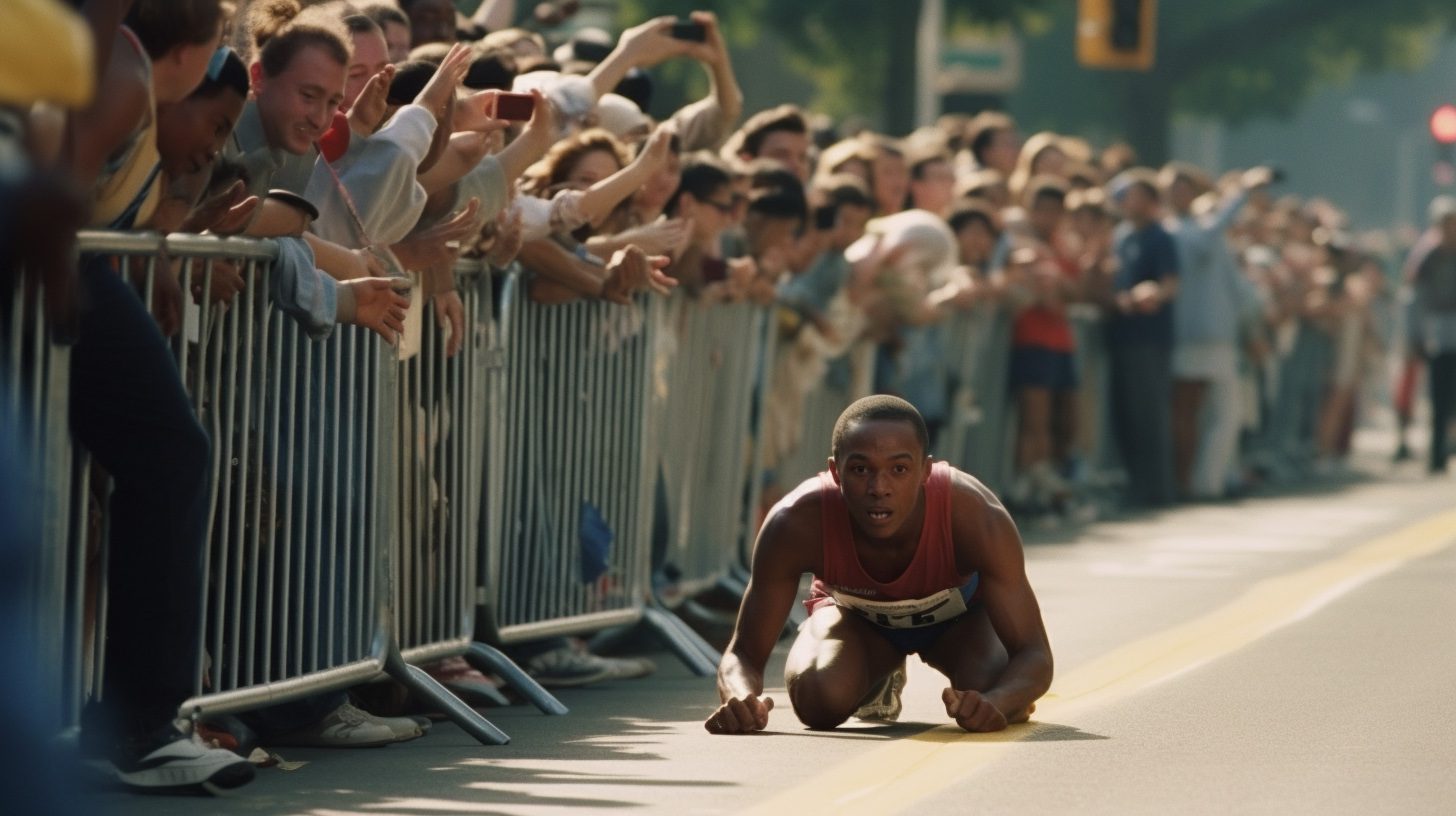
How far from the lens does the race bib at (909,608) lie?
29.4 feet

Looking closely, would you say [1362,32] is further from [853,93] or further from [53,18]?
[53,18]

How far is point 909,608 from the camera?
29.4 feet

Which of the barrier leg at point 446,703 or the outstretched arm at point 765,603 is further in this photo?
the outstretched arm at point 765,603

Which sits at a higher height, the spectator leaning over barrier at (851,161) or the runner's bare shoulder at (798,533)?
the spectator leaning over barrier at (851,161)

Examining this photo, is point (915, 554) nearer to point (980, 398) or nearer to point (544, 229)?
point (544, 229)

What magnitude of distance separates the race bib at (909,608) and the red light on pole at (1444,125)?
27812 mm

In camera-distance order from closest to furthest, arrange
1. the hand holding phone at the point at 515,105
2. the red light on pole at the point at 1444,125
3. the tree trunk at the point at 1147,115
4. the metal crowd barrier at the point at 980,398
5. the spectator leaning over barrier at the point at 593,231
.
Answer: the hand holding phone at the point at 515,105
the spectator leaning over barrier at the point at 593,231
the metal crowd barrier at the point at 980,398
the red light on pole at the point at 1444,125
the tree trunk at the point at 1147,115

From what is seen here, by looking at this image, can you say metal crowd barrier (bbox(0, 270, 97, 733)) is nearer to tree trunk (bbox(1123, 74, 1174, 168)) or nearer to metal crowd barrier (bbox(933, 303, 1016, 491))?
metal crowd barrier (bbox(933, 303, 1016, 491))

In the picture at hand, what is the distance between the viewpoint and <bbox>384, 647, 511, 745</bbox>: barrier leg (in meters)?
8.74

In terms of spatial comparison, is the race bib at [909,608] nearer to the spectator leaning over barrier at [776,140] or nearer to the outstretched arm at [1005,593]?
the outstretched arm at [1005,593]

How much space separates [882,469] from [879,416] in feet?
0.45

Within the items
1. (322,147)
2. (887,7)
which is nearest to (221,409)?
(322,147)

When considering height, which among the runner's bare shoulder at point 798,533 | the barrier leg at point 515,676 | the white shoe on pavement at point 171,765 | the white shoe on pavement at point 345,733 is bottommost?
the barrier leg at point 515,676

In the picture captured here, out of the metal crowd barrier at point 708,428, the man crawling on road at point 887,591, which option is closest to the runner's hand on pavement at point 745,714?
the man crawling on road at point 887,591
